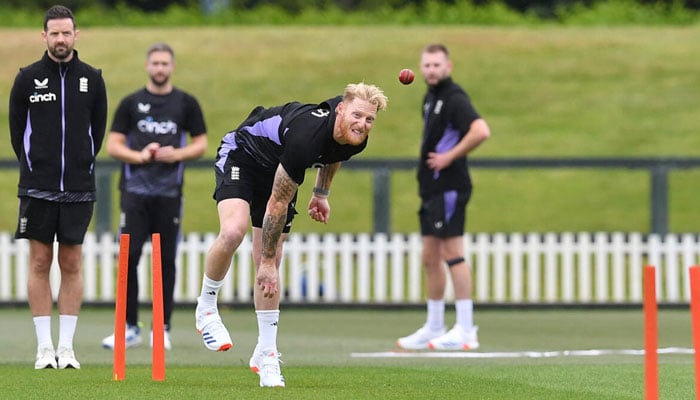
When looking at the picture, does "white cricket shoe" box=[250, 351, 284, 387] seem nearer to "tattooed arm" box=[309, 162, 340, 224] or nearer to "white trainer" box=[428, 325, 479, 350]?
"tattooed arm" box=[309, 162, 340, 224]

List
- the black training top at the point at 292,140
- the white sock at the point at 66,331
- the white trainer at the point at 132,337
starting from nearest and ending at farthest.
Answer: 1. the black training top at the point at 292,140
2. the white sock at the point at 66,331
3. the white trainer at the point at 132,337

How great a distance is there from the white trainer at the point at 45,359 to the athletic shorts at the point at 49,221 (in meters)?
0.71

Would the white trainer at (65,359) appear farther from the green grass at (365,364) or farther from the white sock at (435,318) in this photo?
the white sock at (435,318)

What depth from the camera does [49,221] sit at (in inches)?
376

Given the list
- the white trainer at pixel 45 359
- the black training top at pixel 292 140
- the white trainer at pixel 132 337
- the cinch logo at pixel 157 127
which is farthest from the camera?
the cinch logo at pixel 157 127

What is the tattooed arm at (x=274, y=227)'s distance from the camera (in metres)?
7.89

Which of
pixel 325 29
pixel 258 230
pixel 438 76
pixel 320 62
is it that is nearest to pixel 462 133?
pixel 438 76

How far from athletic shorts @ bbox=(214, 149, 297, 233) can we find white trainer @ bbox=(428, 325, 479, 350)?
296cm

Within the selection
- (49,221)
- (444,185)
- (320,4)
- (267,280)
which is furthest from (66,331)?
(320,4)

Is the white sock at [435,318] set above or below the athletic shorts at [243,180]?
below

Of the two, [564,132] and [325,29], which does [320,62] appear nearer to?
[325,29]

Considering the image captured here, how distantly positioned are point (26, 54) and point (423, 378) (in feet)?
84.3

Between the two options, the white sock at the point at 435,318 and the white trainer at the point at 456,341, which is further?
the white sock at the point at 435,318

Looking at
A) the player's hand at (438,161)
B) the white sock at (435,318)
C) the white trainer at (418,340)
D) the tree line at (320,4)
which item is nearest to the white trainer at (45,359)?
the white trainer at (418,340)
